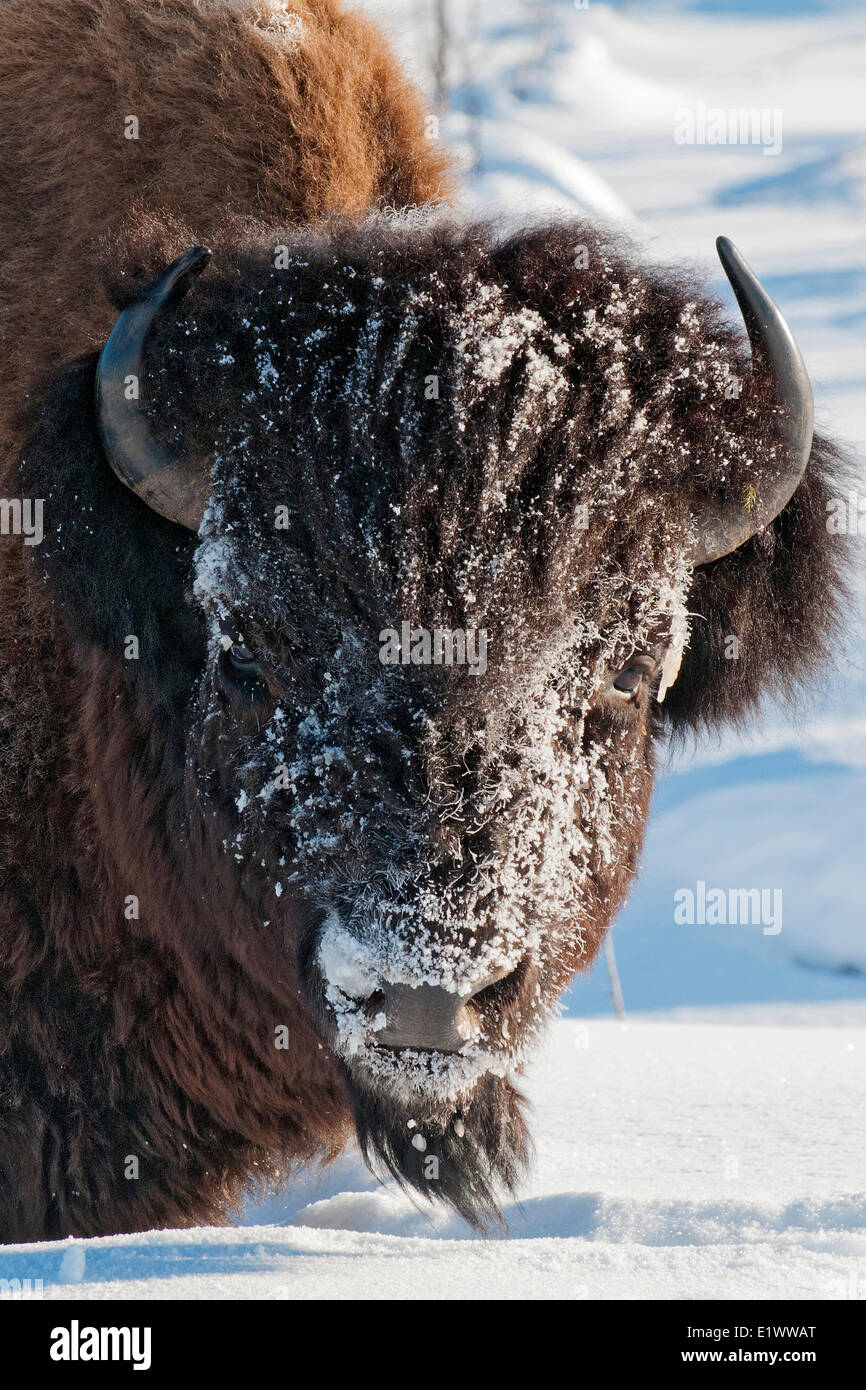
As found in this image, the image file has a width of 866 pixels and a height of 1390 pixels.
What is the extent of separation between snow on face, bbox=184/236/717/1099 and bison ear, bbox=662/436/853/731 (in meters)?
0.42

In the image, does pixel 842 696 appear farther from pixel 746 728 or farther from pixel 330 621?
pixel 330 621

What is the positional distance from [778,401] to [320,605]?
38.6 inches

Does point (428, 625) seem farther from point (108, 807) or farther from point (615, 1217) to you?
point (615, 1217)

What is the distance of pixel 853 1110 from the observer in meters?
3.76

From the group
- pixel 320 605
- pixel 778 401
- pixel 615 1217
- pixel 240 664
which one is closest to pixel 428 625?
pixel 320 605

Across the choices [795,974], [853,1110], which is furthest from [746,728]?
[795,974]

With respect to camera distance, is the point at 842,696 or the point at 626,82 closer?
the point at 842,696

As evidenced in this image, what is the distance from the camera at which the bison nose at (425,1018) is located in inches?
85.4

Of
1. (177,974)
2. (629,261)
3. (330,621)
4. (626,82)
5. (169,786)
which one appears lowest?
(177,974)

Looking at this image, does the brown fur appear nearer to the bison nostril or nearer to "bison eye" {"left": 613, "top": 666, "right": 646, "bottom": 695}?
the bison nostril

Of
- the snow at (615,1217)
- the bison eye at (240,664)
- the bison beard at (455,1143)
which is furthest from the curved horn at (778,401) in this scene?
the snow at (615,1217)

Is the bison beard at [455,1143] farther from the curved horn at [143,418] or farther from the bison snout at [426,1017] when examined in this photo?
the curved horn at [143,418]

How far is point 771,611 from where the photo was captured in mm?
3035

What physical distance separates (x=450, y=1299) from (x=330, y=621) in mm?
1069
